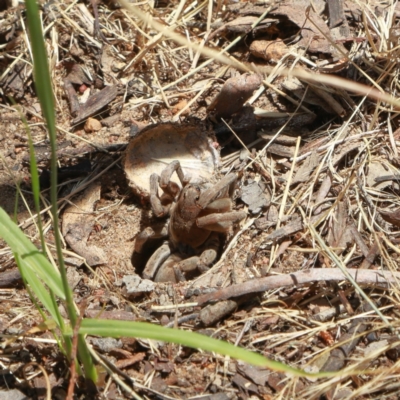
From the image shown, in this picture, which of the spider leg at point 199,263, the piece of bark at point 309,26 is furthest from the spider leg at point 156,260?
the piece of bark at point 309,26

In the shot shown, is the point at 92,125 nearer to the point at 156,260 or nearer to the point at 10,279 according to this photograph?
the point at 156,260

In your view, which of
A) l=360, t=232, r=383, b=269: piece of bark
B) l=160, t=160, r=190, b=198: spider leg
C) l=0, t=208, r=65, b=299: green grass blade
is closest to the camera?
l=0, t=208, r=65, b=299: green grass blade

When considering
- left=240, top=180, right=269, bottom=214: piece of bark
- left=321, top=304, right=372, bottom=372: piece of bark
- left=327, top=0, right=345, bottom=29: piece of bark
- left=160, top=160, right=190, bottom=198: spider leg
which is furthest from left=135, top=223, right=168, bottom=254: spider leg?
left=327, top=0, right=345, bottom=29: piece of bark

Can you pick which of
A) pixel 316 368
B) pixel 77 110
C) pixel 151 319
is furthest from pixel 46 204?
pixel 316 368

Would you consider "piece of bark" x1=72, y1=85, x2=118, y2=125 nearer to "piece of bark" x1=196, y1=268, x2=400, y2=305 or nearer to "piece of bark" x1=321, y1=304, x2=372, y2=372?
"piece of bark" x1=196, y1=268, x2=400, y2=305

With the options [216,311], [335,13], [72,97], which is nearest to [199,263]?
[216,311]
